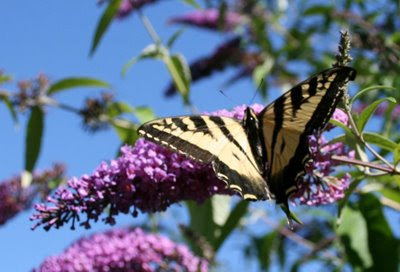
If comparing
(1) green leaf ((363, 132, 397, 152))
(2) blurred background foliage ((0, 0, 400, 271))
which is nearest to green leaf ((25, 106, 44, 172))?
(2) blurred background foliage ((0, 0, 400, 271))

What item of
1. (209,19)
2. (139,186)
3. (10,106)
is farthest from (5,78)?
(209,19)

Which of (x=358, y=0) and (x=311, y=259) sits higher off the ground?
(x=358, y=0)

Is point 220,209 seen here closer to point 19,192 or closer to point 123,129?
point 123,129

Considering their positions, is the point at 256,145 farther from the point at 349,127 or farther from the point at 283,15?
the point at 283,15

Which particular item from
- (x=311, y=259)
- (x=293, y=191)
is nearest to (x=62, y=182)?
(x=311, y=259)

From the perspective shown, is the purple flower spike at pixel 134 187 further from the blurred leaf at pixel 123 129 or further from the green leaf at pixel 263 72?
the green leaf at pixel 263 72

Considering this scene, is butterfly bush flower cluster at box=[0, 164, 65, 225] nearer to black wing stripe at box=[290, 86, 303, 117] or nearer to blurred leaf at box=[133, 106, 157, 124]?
blurred leaf at box=[133, 106, 157, 124]
